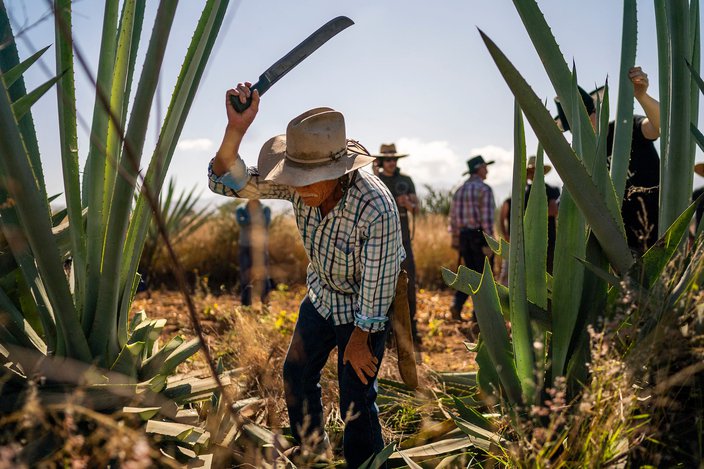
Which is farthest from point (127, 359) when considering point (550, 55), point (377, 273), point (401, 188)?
point (401, 188)

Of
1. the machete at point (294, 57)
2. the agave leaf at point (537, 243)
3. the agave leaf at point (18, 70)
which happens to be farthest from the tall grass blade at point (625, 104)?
the agave leaf at point (18, 70)

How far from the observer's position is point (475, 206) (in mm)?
6441

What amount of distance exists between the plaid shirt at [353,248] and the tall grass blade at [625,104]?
2.67 feet

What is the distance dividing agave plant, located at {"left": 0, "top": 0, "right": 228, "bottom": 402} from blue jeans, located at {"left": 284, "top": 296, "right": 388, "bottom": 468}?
617 millimetres

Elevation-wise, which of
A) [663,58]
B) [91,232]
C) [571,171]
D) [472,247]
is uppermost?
[663,58]

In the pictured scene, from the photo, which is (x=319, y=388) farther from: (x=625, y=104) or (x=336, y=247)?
(x=625, y=104)

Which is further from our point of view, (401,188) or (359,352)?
(401,188)

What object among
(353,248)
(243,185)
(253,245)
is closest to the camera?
(353,248)

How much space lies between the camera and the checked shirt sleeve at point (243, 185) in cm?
242

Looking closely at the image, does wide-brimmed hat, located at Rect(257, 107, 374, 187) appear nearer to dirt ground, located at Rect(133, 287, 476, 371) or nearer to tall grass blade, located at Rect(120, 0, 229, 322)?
tall grass blade, located at Rect(120, 0, 229, 322)

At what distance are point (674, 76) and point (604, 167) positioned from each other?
0.34 meters

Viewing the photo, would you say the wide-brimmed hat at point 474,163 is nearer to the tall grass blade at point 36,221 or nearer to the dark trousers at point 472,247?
the dark trousers at point 472,247

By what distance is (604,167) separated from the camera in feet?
6.45

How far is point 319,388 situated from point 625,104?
5.23 feet
